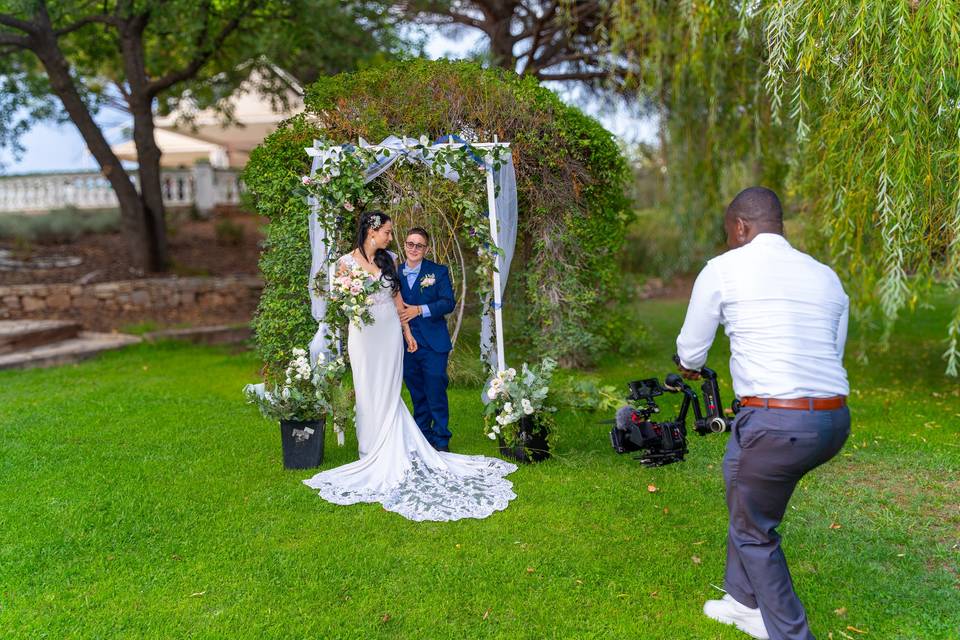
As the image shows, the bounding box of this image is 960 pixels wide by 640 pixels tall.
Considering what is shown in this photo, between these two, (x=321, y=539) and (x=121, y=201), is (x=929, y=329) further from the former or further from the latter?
(x=121, y=201)

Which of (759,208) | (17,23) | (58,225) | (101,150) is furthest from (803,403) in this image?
(58,225)

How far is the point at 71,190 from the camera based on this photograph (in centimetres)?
1686

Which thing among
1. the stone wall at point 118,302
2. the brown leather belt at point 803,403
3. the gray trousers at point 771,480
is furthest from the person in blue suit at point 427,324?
the stone wall at point 118,302

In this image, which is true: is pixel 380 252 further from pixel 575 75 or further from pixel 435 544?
pixel 575 75

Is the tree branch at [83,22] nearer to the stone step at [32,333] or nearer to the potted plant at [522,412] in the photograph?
the stone step at [32,333]

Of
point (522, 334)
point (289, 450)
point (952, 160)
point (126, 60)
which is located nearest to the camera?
point (952, 160)

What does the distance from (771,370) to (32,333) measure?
10361 millimetres

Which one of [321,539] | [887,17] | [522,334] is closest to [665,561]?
[321,539]

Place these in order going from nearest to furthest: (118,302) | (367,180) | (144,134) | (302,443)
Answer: (302,443) → (367,180) → (118,302) → (144,134)

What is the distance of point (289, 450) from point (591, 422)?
268 cm

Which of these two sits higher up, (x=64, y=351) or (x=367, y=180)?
(x=367, y=180)

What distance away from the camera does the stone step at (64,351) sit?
9984 millimetres

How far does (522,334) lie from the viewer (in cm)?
923

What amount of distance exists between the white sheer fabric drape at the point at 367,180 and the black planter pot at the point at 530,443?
0.55 m
